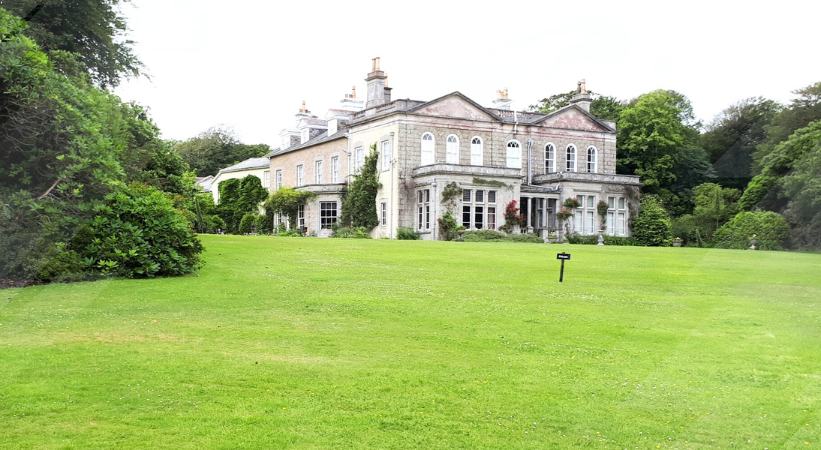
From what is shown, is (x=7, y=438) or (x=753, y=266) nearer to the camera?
(x=7, y=438)

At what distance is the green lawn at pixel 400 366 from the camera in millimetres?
5805

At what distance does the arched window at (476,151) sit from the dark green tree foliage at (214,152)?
42.5m

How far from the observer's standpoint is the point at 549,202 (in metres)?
46.1

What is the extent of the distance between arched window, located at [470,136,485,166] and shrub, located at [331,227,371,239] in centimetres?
756

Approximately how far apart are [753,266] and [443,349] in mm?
14287

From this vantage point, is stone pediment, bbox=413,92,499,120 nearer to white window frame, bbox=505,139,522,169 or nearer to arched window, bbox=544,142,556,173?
white window frame, bbox=505,139,522,169

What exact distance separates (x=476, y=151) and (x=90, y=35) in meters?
28.2

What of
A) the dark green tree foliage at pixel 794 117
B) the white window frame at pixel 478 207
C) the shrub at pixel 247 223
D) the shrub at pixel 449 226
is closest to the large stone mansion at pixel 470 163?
the white window frame at pixel 478 207

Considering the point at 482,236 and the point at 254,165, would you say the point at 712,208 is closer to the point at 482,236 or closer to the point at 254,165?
the point at 482,236

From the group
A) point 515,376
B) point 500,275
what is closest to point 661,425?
point 515,376

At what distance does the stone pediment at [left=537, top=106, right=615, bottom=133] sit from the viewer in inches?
1880

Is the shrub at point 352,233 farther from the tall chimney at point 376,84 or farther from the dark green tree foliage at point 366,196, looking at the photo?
the tall chimney at point 376,84

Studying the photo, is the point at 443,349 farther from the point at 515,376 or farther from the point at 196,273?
the point at 196,273

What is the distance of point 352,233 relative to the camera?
41.8 meters
